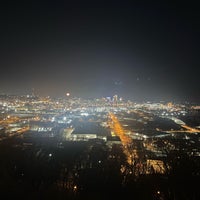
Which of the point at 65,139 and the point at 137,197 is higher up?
the point at 65,139

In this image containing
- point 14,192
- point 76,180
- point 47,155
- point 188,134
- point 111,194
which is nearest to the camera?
point 14,192

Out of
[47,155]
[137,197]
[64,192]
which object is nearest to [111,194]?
[137,197]

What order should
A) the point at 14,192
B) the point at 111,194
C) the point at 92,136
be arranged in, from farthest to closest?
1. the point at 92,136
2. the point at 111,194
3. the point at 14,192

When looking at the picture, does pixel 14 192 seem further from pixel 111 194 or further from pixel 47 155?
pixel 47 155

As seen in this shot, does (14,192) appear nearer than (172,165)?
Yes

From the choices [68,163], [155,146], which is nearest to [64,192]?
[68,163]

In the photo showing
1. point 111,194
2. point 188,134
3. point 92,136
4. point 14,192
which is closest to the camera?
point 14,192

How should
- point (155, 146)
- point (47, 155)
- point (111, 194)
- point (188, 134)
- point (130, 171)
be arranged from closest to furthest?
1. point (111, 194)
2. point (130, 171)
3. point (47, 155)
4. point (155, 146)
5. point (188, 134)

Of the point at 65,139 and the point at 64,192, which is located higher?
the point at 65,139

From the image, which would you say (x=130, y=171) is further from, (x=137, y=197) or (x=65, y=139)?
(x=65, y=139)
